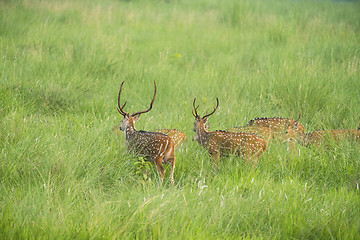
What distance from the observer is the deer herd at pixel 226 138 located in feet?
15.9

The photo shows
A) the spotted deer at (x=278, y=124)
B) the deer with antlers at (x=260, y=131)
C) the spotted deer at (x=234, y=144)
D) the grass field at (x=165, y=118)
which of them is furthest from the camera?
the spotted deer at (x=278, y=124)

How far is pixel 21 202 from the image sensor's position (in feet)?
12.2

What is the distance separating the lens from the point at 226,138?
16.9 ft

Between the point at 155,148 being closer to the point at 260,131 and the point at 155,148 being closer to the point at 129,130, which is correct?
the point at 129,130

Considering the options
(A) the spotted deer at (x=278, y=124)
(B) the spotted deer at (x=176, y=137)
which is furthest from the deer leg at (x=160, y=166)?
(A) the spotted deer at (x=278, y=124)

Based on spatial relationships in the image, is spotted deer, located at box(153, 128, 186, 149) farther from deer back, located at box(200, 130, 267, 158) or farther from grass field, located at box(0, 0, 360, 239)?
deer back, located at box(200, 130, 267, 158)

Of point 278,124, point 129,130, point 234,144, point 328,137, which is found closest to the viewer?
point 234,144

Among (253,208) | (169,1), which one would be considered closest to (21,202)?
(253,208)

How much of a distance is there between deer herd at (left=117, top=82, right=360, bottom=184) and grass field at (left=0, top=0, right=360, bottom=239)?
0.53 ft

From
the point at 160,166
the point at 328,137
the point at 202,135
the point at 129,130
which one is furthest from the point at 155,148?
the point at 328,137

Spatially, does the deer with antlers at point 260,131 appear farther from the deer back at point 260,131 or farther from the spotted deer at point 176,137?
the spotted deer at point 176,137

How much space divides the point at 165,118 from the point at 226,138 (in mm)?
1305

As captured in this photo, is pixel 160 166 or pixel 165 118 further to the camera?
pixel 165 118

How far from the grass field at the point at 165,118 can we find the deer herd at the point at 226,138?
161 millimetres
